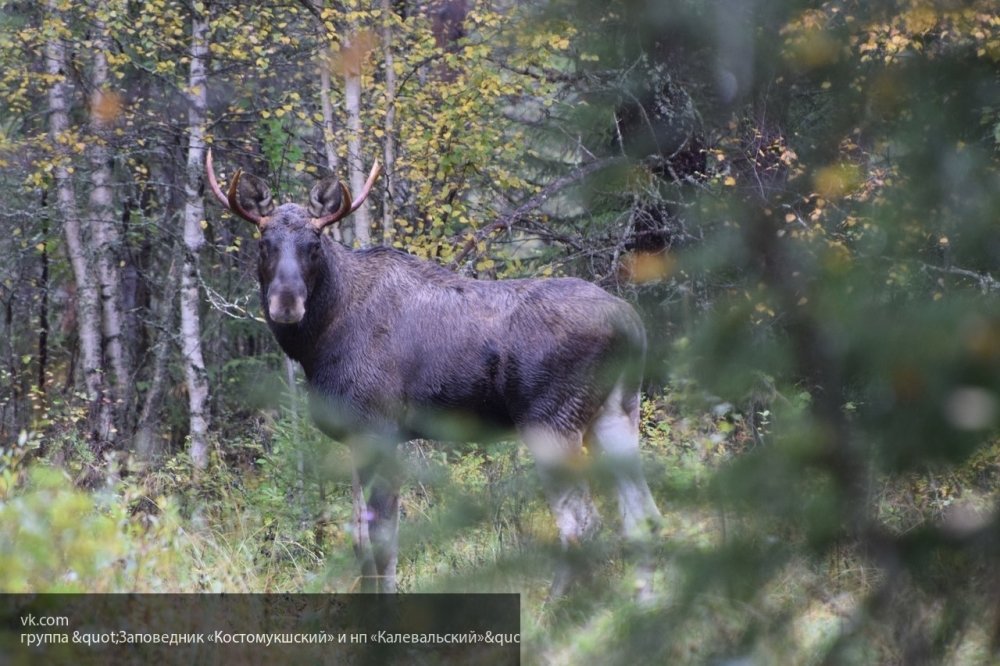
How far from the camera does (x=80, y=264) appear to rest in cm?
1401

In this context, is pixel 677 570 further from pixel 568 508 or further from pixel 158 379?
pixel 158 379

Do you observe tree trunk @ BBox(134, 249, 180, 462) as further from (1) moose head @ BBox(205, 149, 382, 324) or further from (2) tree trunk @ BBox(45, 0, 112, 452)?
(1) moose head @ BBox(205, 149, 382, 324)

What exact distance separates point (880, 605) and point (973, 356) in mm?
365

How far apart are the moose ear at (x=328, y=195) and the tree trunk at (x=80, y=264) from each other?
5598 mm

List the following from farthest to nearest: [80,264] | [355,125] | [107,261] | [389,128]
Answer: [107,261]
[80,264]
[389,128]
[355,125]

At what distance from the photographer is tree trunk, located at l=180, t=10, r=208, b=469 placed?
12.4 m

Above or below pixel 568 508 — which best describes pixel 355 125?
below

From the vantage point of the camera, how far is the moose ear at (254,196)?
25.8 ft

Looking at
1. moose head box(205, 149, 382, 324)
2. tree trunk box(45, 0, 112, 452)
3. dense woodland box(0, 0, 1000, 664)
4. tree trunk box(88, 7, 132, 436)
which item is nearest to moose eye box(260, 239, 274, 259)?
moose head box(205, 149, 382, 324)

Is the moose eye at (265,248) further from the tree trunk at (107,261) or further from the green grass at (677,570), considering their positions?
the tree trunk at (107,261)

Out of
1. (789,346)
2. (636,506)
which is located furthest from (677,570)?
(789,346)

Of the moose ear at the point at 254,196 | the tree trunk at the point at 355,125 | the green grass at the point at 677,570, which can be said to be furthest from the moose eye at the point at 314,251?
the green grass at the point at 677,570

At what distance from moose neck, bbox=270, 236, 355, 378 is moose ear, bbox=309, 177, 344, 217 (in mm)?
191

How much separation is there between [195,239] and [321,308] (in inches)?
217
